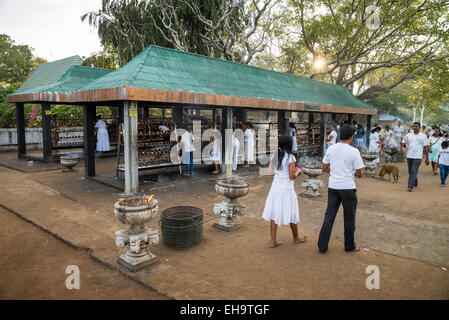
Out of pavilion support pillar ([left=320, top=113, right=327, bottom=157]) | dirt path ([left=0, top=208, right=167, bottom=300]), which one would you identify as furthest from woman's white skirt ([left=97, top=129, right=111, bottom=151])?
pavilion support pillar ([left=320, top=113, right=327, bottom=157])

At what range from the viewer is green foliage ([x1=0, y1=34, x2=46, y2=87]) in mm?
28375

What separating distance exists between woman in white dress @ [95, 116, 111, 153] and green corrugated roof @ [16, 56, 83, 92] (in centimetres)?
263

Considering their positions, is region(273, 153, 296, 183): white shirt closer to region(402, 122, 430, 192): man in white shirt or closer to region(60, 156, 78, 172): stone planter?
region(402, 122, 430, 192): man in white shirt

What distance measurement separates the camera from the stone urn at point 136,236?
3949 millimetres

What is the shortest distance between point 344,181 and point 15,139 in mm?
18149

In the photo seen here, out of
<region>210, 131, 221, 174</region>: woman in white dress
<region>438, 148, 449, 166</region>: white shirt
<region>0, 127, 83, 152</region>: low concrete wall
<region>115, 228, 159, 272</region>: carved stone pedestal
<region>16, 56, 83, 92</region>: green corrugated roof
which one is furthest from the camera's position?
<region>0, 127, 83, 152</region>: low concrete wall

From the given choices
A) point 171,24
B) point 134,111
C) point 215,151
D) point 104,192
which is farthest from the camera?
point 171,24

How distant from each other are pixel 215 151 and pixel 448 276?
7487 millimetres

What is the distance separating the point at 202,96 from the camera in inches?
325

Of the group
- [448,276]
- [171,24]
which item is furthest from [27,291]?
[171,24]

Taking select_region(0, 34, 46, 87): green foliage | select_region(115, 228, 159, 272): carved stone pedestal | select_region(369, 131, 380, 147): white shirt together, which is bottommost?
select_region(115, 228, 159, 272): carved stone pedestal

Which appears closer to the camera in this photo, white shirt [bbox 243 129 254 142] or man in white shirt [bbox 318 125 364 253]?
man in white shirt [bbox 318 125 364 253]
